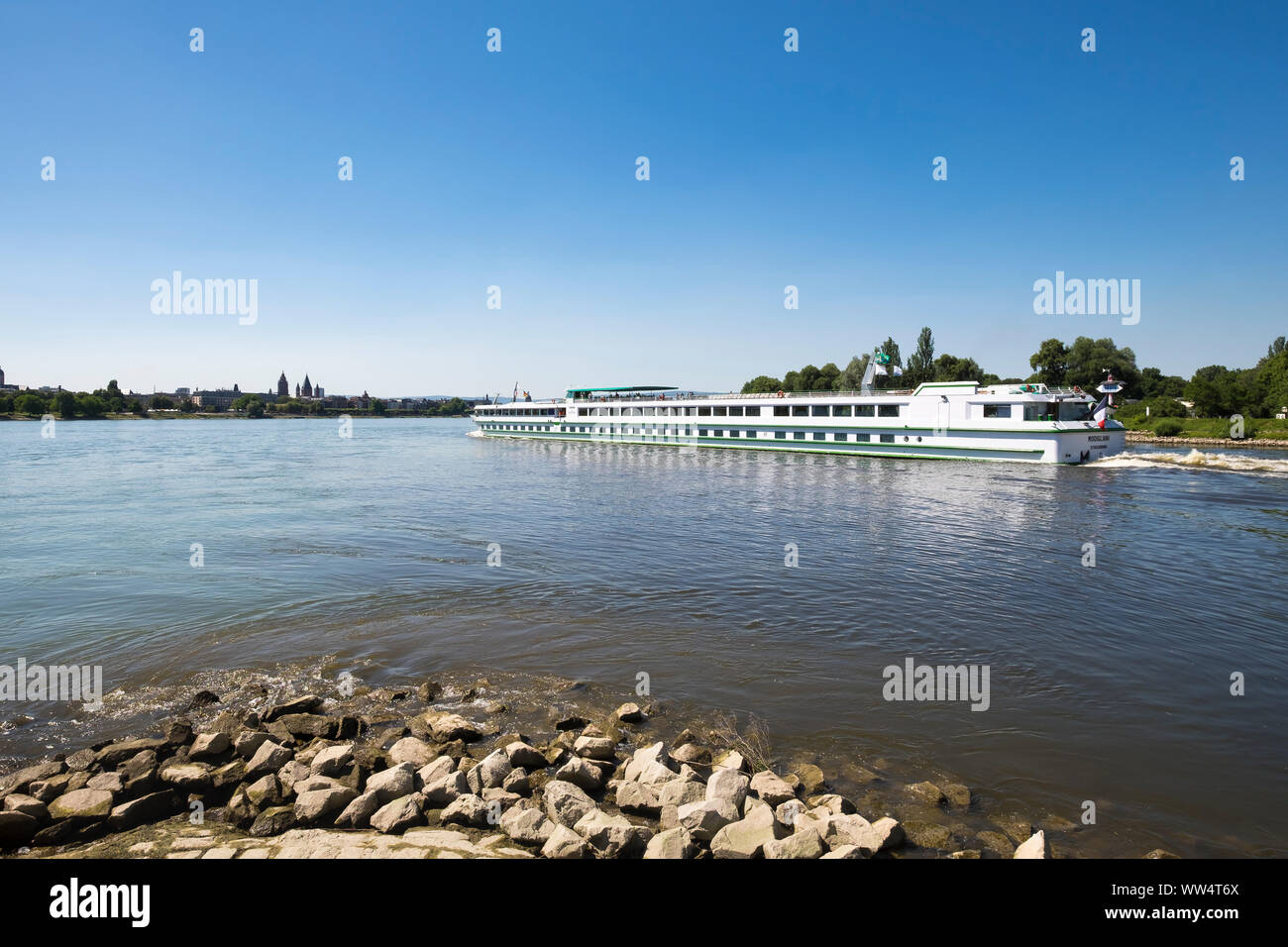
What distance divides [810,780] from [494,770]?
14.8 ft

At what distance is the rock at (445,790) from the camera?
859cm

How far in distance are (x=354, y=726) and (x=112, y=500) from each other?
39.7m

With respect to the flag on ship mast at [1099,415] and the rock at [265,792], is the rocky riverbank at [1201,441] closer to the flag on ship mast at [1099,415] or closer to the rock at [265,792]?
the flag on ship mast at [1099,415]

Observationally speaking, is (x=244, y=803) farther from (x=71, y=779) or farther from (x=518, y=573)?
(x=518, y=573)

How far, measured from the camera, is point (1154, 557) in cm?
2423

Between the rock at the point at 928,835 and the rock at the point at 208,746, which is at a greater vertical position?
the rock at the point at 208,746

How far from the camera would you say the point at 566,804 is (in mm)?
8227

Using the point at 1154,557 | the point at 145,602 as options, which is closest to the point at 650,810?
the point at 145,602

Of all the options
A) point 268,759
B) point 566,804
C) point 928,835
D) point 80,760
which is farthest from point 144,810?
point 928,835

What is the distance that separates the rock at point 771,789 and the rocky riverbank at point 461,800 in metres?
0.02

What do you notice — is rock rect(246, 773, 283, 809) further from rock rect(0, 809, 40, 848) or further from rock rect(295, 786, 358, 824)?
rock rect(0, 809, 40, 848)

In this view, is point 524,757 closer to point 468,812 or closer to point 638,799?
point 468,812

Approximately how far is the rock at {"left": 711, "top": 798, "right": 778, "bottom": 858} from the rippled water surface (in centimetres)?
302
